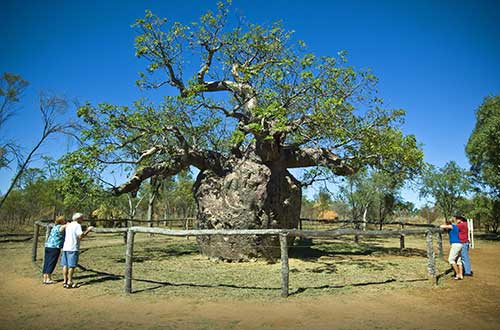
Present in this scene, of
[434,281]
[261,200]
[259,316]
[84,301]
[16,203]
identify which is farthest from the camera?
[16,203]

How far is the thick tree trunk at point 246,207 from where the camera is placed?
10.0 metres

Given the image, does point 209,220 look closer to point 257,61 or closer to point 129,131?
point 129,131

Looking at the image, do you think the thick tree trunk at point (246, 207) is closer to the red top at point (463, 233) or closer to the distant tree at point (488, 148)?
the red top at point (463, 233)

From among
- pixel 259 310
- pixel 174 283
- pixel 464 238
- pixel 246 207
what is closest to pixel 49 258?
pixel 174 283

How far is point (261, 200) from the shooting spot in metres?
10.2

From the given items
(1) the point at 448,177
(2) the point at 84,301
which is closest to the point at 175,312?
(2) the point at 84,301

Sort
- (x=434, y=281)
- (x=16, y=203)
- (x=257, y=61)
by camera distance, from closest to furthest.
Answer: (x=434, y=281) → (x=257, y=61) → (x=16, y=203)

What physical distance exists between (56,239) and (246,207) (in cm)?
502

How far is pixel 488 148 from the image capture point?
60.1 ft

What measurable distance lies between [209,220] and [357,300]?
231 inches

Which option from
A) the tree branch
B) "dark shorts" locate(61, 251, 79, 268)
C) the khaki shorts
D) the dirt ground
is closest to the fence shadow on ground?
the dirt ground

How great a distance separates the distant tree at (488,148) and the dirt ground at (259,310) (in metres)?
14.1

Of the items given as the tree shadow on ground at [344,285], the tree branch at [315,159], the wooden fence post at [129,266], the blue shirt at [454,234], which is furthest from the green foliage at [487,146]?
the wooden fence post at [129,266]

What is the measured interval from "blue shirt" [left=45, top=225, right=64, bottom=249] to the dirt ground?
0.85 m
